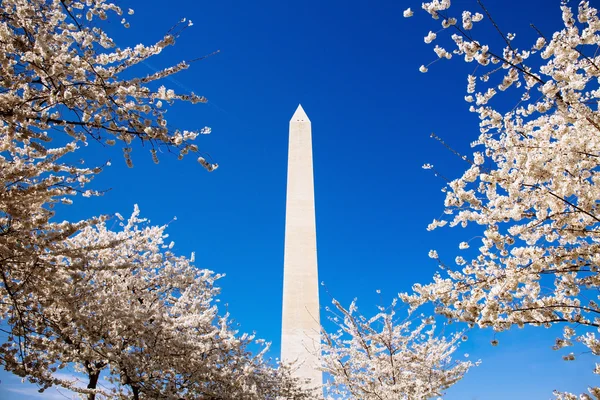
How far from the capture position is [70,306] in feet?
13.0

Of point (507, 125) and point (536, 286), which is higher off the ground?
point (507, 125)

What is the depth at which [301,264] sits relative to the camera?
12.6 m

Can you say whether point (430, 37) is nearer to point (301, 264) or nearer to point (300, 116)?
point (301, 264)

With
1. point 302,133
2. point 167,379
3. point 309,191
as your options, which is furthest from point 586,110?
point 302,133

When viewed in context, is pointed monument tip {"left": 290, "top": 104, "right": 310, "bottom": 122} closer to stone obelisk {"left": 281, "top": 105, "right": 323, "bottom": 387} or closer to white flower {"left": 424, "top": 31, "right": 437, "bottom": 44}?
stone obelisk {"left": 281, "top": 105, "right": 323, "bottom": 387}

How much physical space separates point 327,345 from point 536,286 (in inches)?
213

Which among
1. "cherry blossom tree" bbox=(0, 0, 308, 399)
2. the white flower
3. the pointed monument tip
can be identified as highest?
the pointed monument tip

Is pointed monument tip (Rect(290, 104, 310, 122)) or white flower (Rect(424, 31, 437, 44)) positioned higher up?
pointed monument tip (Rect(290, 104, 310, 122))

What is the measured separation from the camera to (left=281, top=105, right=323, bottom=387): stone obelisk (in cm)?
1152

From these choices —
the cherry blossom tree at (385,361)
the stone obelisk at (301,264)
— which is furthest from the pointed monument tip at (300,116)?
the cherry blossom tree at (385,361)

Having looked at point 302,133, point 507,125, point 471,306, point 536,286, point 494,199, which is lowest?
point 471,306

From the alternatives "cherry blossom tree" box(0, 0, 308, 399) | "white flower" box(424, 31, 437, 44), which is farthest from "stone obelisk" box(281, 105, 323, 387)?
"white flower" box(424, 31, 437, 44)

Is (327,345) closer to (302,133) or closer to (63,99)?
(63,99)

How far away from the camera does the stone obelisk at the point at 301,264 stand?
11.5 meters
